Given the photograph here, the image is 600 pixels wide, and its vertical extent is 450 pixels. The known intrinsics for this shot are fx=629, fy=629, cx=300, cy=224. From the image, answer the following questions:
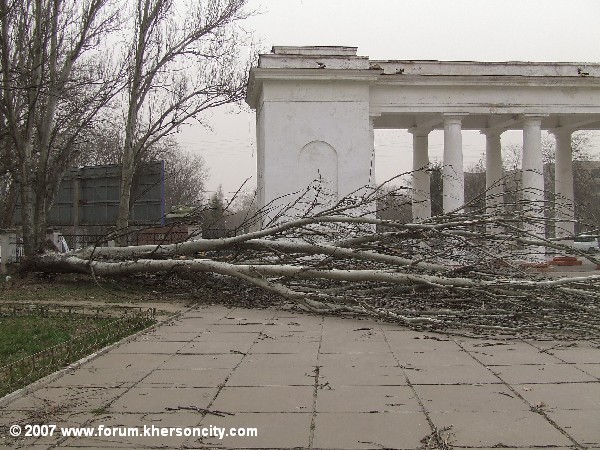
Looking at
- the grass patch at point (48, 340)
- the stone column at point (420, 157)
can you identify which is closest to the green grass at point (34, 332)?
the grass patch at point (48, 340)

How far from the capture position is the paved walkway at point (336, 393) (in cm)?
381

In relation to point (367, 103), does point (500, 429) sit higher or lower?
lower

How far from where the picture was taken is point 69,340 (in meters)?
6.73

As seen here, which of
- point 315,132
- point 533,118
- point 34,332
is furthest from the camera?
point 533,118

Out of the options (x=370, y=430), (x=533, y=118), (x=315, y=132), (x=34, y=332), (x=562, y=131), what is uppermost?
(x=562, y=131)

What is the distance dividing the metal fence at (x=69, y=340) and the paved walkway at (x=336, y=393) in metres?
0.25

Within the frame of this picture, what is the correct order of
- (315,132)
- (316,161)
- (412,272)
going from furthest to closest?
(316,161) < (315,132) < (412,272)

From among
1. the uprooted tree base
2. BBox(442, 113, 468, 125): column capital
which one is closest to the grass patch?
the uprooted tree base

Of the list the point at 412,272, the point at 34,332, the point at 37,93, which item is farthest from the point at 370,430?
the point at 37,93

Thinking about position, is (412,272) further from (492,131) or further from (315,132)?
(492,131)

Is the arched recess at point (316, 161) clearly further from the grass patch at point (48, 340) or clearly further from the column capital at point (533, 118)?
the grass patch at point (48, 340)

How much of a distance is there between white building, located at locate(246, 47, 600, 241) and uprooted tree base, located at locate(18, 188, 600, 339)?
9011 mm

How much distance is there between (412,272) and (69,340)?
14.5ft

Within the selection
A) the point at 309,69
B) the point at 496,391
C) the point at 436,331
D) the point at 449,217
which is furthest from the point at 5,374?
the point at 309,69
